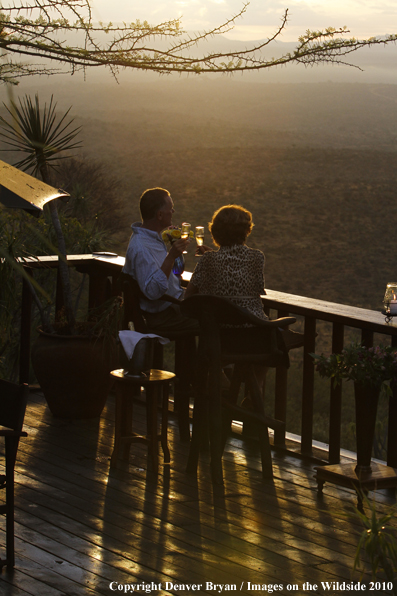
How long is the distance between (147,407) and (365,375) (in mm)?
1078

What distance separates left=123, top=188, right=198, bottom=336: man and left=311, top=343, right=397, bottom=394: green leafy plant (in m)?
0.86

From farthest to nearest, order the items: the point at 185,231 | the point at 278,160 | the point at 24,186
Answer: the point at 278,160 → the point at 185,231 → the point at 24,186

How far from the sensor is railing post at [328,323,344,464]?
3.47 m

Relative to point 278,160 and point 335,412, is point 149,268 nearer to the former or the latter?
point 335,412

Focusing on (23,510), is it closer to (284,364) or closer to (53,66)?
(284,364)

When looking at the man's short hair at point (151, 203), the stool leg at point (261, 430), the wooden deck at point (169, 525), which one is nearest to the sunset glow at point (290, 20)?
the man's short hair at point (151, 203)

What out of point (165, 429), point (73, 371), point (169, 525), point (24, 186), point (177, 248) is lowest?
point (169, 525)

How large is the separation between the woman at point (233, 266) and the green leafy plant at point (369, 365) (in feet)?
1.40

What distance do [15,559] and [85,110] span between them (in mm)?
53069

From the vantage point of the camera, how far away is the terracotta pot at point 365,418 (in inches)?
119

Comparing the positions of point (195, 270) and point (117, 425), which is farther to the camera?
point (117, 425)

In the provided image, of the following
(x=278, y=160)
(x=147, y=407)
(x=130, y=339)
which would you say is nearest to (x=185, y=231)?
(x=130, y=339)

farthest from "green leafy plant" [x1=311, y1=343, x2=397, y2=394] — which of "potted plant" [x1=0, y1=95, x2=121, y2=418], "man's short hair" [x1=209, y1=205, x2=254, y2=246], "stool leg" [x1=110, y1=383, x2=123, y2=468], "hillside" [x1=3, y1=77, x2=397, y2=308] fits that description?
"hillside" [x1=3, y1=77, x2=397, y2=308]

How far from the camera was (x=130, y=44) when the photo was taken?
4371 millimetres
